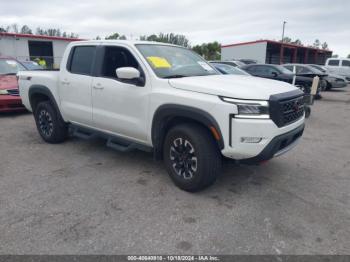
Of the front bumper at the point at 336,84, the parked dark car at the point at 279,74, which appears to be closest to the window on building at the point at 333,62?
the front bumper at the point at 336,84

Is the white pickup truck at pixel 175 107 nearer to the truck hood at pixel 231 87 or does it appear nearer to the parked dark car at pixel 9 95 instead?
the truck hood at pixel 231 87

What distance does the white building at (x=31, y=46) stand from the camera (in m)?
24.1

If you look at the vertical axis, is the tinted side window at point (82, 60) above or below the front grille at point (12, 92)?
above

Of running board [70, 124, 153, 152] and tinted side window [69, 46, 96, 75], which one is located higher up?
tinted side window [69, 46, 96, 75]

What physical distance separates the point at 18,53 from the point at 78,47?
77.8ft

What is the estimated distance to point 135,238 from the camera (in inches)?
110

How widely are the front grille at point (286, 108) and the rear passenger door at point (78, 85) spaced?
8.95ft

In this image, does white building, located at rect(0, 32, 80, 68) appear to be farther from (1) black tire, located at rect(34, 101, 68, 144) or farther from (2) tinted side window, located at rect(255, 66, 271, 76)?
(1) black tire, located at rect(34, 101, 68, 144)

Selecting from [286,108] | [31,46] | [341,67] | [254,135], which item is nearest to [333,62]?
[341,67]

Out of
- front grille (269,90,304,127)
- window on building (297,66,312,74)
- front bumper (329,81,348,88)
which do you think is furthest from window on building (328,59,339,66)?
front grille (269,90,304,127)

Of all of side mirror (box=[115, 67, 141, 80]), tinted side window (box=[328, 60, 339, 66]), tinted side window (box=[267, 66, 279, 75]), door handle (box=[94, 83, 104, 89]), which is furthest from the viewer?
tinted side window (box=[328, 60, 339, 66])

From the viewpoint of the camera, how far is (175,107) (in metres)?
3.47

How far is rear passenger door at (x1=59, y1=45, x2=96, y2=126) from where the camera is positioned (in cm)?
460

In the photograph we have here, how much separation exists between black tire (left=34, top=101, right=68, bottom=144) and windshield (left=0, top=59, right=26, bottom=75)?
414 centimetres
